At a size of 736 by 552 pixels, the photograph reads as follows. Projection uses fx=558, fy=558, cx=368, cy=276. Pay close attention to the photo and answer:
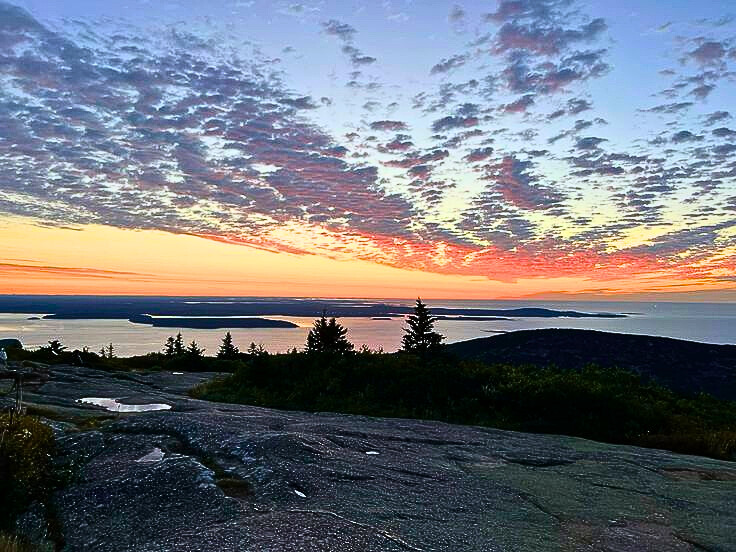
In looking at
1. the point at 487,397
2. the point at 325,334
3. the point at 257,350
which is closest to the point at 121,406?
the point at 487,397

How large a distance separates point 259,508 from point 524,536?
11.2 ft

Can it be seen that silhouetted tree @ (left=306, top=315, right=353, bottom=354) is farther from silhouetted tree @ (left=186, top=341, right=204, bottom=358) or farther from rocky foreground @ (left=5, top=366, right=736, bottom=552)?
rocky foreground @ (left=5, top=366, right=736, bottom=552)

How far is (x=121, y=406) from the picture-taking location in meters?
16.3

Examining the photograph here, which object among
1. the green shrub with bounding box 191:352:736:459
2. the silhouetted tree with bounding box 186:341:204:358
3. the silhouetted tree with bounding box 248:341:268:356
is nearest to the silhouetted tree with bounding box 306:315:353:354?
the silhouetted tree with bounding box 248:341:268:356

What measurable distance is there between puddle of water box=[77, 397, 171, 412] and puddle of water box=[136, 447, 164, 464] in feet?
20.9

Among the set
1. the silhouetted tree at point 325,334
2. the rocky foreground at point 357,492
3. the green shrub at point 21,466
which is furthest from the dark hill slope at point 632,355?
the green shrub at point 21,466

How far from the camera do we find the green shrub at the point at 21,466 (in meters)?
7.80

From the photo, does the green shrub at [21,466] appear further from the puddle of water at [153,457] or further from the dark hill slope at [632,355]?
the dark hill slope at [632,355]

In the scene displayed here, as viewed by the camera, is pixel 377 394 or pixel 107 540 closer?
pixel 107 540

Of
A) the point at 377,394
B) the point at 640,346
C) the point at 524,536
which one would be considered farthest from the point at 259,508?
the point at 640,346

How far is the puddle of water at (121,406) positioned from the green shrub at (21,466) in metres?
6.20

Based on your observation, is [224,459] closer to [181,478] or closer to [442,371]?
[181,478]

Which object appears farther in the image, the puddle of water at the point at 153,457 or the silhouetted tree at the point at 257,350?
the silhouetted tree at the point at 257,350

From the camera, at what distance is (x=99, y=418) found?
41.8ft
